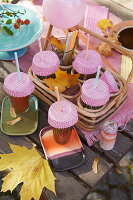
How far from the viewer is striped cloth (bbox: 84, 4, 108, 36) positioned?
1692 mm

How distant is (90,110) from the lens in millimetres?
1098

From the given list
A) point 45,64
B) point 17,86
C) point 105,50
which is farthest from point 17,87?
point 105,50

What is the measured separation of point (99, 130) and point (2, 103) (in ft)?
1.47

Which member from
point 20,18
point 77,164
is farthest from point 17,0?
point 77,164

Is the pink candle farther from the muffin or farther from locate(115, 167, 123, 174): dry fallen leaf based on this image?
locate(115, 167, 123, 174): dry fallen leaf

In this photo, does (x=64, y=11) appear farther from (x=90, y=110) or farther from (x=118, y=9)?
(x=118, y=9)

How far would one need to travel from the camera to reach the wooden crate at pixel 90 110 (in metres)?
1.10

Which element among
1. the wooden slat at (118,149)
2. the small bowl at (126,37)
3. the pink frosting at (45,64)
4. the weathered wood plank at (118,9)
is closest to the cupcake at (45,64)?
the pink frosting at (45,64)

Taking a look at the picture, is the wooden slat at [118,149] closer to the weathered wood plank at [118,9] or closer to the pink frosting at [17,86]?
the pink frosting at [17,86]

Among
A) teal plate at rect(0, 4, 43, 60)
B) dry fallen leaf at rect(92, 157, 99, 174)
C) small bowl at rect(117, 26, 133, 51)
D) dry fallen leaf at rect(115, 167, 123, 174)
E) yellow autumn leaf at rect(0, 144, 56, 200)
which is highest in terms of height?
teal plate at rect(0, 4, 43, 60)

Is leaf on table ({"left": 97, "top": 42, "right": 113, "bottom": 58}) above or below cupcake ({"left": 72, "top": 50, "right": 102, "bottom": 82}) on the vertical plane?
below

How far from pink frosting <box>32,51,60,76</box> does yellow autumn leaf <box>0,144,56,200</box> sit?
1.05 ft

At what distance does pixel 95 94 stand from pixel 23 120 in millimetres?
347

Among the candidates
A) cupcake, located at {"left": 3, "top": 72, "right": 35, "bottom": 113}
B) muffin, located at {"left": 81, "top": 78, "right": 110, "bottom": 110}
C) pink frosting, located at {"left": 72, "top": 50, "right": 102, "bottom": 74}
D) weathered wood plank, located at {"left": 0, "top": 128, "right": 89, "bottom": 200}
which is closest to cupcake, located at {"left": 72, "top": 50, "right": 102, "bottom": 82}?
pink frosting, located at {"left": 72, "top": 50, "right": 102, "bottom": 74}
